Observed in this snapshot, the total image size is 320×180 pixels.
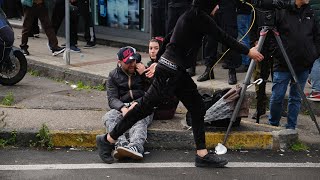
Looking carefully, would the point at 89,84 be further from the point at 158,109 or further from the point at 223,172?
the point at 223,172

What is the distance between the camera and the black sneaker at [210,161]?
5.59 meters

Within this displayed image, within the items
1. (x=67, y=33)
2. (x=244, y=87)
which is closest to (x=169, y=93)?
(x=244, y=87)

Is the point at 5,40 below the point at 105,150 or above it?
above

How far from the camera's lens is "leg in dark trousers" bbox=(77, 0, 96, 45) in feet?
37.9

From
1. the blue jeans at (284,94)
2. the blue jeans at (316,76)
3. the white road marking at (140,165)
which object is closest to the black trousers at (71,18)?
A: the blue jeans at (316,76)

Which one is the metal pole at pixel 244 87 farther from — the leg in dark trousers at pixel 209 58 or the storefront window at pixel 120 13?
the storefront window at pixel 120 13

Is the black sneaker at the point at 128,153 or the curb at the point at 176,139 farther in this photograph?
the curb at the point at 176,139

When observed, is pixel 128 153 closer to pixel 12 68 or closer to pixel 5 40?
pixel 5 40

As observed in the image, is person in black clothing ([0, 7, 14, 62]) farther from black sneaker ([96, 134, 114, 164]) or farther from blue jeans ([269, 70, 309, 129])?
blue jeans ([269, 70, 309, 129])

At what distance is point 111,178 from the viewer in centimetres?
527

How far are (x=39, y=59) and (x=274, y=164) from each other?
5877mm

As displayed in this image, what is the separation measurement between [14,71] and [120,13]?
3916 mm

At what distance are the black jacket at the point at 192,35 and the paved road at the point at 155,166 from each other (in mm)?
999

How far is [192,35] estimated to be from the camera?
5336 mm
